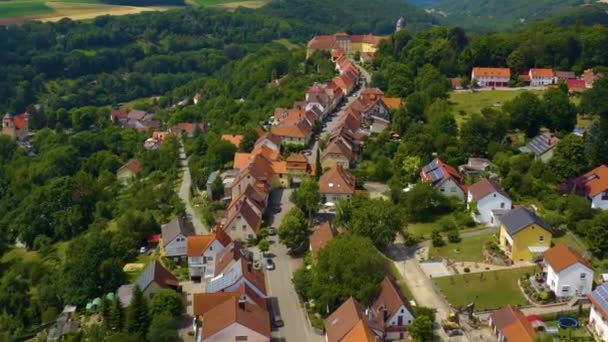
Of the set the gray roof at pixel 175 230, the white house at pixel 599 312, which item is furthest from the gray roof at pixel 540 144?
the gray roof at pixel 175 230

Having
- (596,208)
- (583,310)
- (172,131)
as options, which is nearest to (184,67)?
(172,131)

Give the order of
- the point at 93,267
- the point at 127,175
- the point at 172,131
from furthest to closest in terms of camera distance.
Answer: the point at 172,131, the point at 127,175, the point at 93,267

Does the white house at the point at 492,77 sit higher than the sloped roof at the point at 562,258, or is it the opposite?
the white house at the point at 492,77

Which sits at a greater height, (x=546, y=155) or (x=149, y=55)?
(x=546, y=155)

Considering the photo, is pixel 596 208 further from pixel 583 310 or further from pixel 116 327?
pixel 116 327

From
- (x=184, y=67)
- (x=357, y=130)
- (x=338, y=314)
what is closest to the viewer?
(x=338, y=314)

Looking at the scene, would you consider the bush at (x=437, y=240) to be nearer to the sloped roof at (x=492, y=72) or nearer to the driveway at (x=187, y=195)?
the driveway at (x=187, y=195)

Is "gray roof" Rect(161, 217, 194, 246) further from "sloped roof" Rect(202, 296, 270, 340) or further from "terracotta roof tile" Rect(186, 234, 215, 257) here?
"sloped roof" Rect(202, 296, 270, 340)

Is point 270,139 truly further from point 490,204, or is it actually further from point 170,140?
point 490,204
